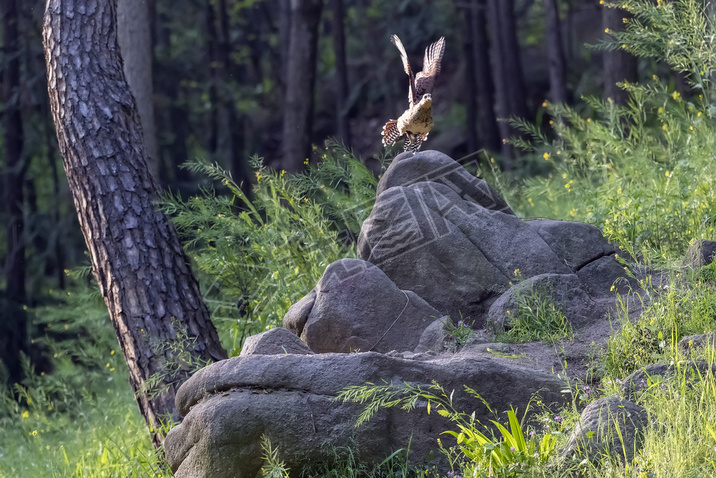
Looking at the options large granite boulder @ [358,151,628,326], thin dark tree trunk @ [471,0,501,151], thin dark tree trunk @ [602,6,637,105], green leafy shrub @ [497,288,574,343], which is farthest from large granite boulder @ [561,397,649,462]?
thin dark tree trunk @ [471,0,501,151]

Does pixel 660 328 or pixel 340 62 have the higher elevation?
pixel 340 62

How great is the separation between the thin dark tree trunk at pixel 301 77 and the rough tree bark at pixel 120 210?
6975 millimetres

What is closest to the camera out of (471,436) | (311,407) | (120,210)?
(471,436)

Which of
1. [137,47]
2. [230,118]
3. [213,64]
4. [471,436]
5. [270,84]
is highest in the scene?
[213,64]

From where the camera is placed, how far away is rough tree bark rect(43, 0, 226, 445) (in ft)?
16.9

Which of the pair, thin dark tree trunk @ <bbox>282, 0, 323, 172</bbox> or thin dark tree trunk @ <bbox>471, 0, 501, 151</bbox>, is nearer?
thin dark tree trunk @ <bbox>282, 0, 323, 172</bbox>

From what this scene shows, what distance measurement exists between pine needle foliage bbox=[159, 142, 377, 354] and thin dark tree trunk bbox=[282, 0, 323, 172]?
631 cm

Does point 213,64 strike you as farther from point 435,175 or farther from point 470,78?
point 435,175

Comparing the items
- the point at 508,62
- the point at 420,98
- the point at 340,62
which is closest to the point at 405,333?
the point at 420,98

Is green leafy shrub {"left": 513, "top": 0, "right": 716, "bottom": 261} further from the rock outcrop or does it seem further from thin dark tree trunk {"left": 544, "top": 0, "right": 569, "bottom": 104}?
thin dark tree trunk {"left": 544, "top": 0, "right": 569, "bottom": 104}

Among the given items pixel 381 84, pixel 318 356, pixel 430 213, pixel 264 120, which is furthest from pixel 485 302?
pixel 264 120

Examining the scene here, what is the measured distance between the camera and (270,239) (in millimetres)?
5949

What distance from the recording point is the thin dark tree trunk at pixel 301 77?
12.7 meters

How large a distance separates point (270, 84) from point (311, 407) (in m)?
25.1
